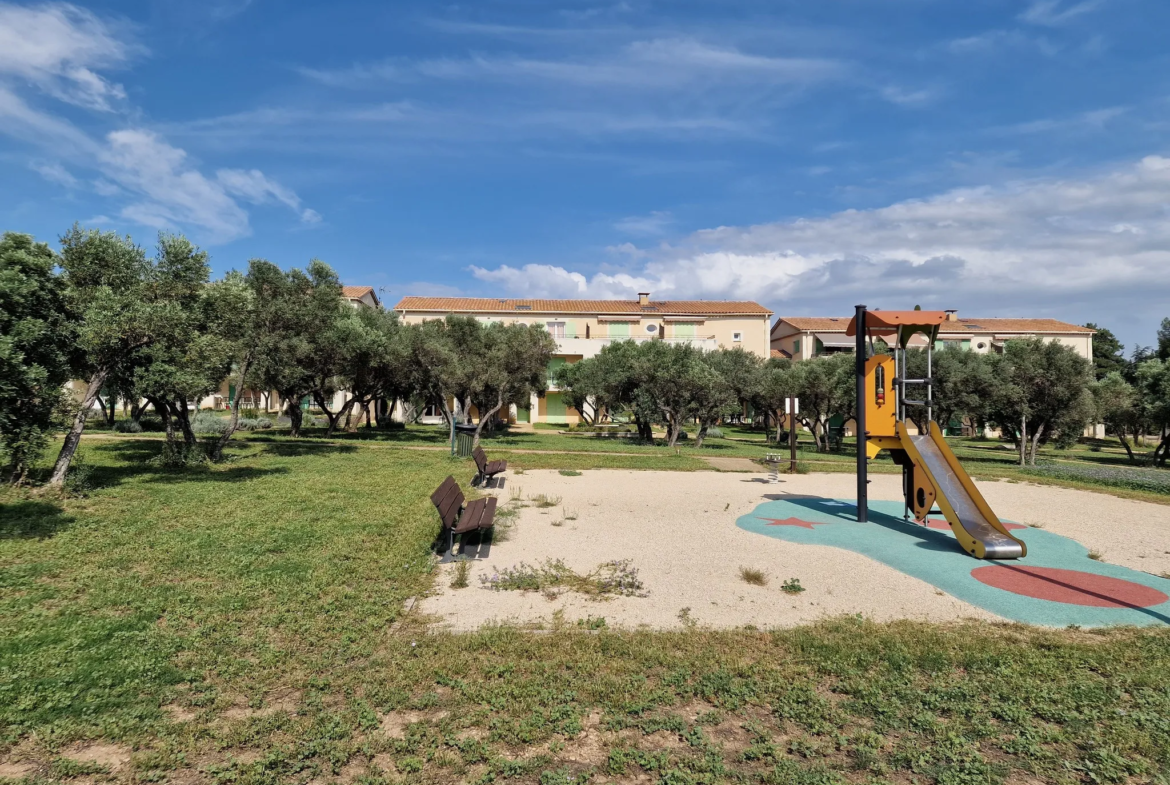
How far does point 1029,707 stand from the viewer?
3934mm

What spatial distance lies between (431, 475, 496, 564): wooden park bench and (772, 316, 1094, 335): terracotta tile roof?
175ft

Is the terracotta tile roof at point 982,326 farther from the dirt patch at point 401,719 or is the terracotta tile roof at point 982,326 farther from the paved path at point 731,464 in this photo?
the dirt patch at point 401,719

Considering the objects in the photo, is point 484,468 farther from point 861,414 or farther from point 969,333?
point 969,333

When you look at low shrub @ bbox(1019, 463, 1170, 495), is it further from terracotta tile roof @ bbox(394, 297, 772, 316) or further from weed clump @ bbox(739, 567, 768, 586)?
terracotta tile roof @ bbox(394, 297, 772, 316)

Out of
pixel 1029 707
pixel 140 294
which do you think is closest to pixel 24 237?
pixel 140 294

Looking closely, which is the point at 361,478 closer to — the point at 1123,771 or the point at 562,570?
the point at 562,570

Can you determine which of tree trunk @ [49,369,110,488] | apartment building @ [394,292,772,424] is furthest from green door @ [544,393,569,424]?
tree trunk @ [49,369,110,488]

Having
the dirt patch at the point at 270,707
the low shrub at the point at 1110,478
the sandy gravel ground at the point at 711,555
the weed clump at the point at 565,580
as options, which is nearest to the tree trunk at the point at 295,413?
the sandy gravel ground at the point at 711,555

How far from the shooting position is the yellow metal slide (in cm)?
791

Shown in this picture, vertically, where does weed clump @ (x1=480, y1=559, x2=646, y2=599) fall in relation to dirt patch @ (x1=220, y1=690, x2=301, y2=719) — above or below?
above

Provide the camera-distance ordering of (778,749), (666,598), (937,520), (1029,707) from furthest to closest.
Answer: (937,520)
(666,598)
(1029,707)
(778,749)

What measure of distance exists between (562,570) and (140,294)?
34.9 ft

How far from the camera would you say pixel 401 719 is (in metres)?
3.74

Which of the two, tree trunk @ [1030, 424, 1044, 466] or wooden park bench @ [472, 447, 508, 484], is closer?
wooden park bench @ [472, 447, 508, 484]
